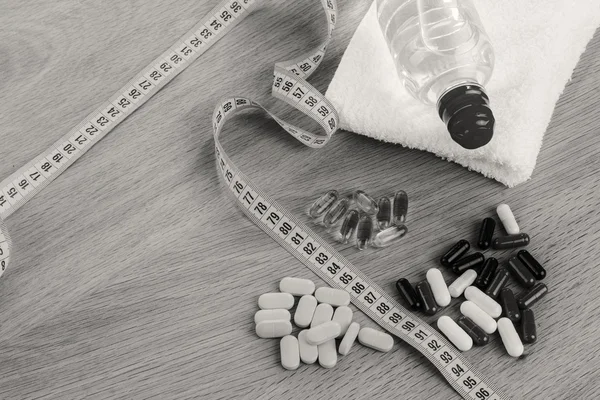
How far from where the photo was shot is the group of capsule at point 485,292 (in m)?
1.40

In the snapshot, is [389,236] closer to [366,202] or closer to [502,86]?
[366,202]

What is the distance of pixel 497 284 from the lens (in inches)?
56.9

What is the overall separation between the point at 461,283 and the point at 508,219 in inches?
6.4

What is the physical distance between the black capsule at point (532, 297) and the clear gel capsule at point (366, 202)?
0.33m

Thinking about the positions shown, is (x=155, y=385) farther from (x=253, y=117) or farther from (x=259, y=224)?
(x=253, y=117)

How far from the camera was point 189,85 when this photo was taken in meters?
1.66

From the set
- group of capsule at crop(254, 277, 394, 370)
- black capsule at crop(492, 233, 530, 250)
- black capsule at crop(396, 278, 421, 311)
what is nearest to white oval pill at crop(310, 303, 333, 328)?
group of capsule at crop(254, 277, 394, 370)

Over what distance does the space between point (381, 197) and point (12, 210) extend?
2.43ft

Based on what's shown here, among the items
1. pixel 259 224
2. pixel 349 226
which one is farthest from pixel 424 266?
pixel 259 224

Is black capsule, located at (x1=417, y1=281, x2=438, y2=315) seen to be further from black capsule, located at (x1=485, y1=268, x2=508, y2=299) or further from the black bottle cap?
the black bottle cap

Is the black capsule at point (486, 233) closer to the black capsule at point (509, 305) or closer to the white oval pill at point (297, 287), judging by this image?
the black capsule at point (509, 305)

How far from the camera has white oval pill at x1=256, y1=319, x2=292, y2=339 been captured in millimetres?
1411

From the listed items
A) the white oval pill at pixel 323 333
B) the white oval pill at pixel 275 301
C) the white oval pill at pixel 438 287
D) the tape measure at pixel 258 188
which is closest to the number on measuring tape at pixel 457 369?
the tape measure at pixel 258 188

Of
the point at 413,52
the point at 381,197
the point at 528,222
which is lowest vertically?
the point at 528,222
